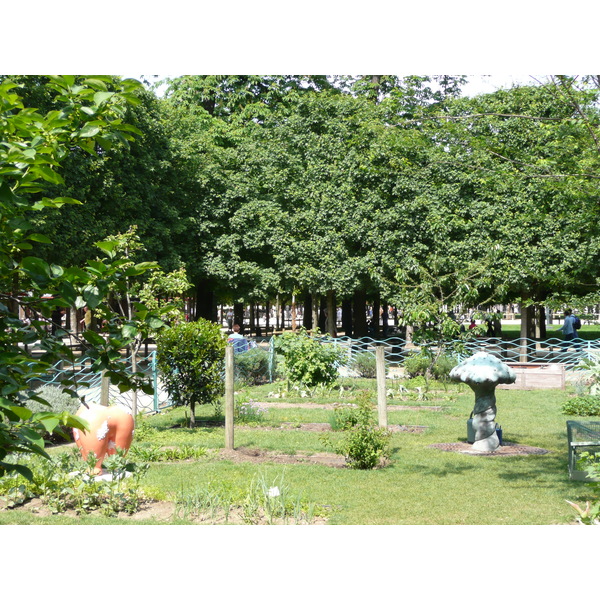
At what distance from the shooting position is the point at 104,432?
7.99 m

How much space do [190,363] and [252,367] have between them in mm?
6113

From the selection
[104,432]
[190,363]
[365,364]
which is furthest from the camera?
[365,364]

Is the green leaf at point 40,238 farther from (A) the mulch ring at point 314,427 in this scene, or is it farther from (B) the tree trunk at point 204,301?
(B) the tree trunk at point 204,301

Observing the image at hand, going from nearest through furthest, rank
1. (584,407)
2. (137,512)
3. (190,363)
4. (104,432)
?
(137,512), (104,432), (190,363), (584,407)

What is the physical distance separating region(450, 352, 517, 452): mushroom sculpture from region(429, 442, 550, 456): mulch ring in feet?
0.38

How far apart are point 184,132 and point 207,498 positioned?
22269 millimetres

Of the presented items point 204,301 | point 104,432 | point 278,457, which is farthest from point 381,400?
point 204,301

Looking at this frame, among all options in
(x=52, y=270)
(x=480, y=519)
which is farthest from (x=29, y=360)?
(x=480, y=519)

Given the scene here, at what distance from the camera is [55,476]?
282 inches

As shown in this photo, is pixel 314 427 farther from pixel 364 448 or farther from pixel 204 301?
pixel 204 301

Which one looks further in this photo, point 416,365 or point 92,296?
point 416,365

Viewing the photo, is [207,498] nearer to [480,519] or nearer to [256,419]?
[480,519]

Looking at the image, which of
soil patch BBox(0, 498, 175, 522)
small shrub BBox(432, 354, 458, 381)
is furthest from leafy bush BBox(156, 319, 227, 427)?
small shrub BBox(432, 354, 458, 381)

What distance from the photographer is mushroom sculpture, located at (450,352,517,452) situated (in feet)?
32.4
